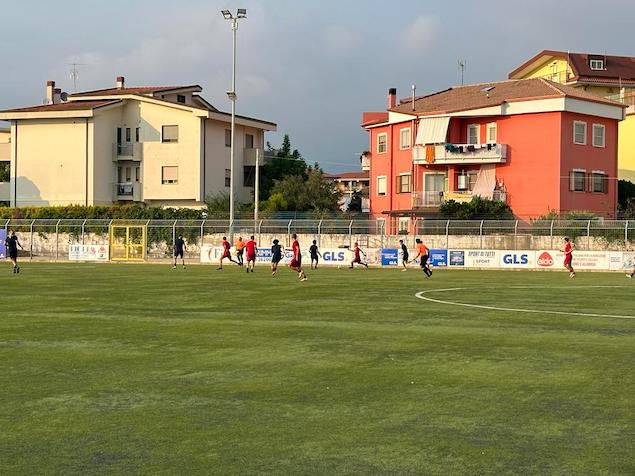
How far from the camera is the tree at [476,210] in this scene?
2142 inches

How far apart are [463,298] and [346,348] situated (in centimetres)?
1153

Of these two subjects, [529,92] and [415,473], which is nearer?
[415,473]

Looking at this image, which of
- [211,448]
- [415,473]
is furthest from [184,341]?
[415,473]

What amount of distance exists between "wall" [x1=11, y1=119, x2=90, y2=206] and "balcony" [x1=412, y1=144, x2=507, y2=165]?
27439 millimetres

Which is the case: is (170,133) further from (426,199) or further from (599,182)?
(599,182)

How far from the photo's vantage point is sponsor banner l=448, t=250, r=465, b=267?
4784 cm

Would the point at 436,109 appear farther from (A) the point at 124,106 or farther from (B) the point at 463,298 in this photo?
(B) the point at 463,298

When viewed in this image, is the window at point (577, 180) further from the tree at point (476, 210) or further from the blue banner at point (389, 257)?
the blue banner at point (389, 257)

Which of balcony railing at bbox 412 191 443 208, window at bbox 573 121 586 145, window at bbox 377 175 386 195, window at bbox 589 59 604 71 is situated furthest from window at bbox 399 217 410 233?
window at bbox 589 59 604 71

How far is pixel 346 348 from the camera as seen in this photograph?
14.6 m

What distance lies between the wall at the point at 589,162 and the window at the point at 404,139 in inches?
452

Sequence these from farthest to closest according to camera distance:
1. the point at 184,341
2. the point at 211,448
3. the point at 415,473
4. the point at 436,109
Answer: the point at 436,109 < the point at 184,341 < the point at 211,448 < the point at 415,473

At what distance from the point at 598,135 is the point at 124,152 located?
36.0m

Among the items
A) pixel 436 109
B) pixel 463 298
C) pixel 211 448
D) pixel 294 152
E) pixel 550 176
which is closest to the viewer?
pixel 211 448
